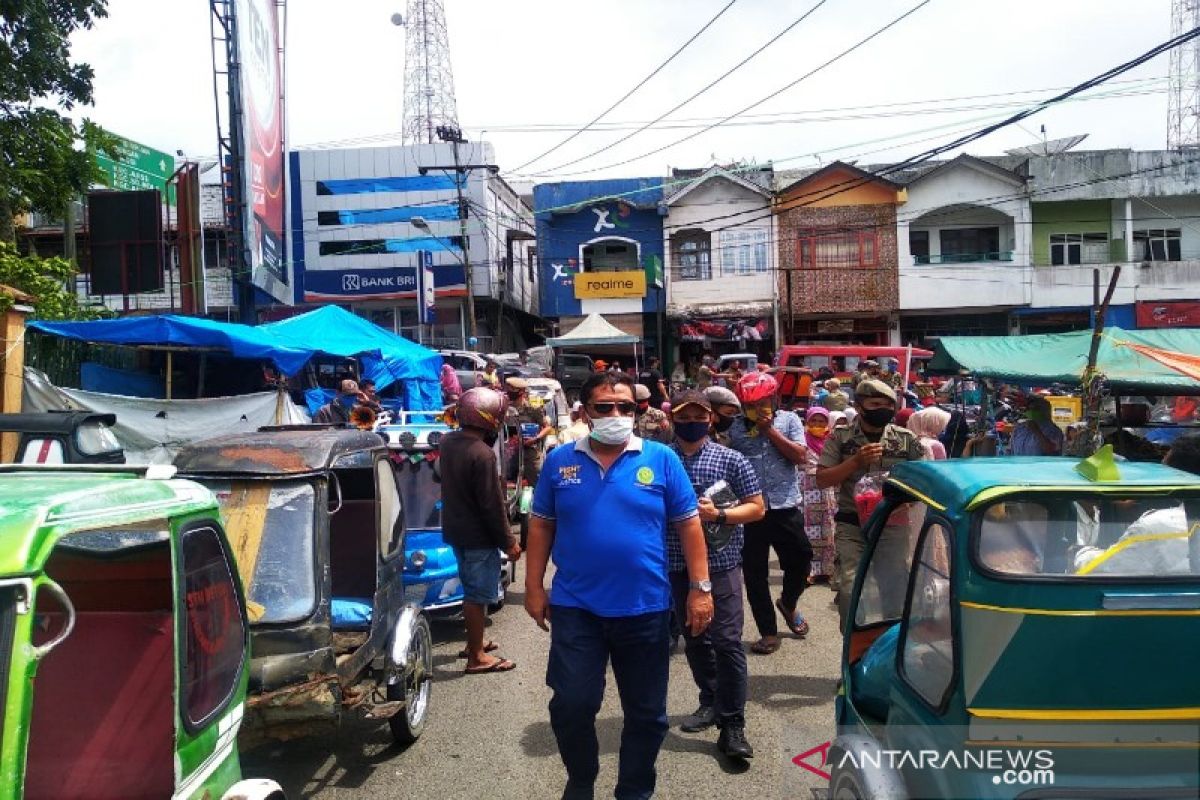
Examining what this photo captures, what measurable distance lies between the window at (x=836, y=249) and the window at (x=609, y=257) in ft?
19.5

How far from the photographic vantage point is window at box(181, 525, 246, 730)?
9.45 feet

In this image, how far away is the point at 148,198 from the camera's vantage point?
658 inches

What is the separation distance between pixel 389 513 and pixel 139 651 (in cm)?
226

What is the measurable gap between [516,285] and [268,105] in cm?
2125

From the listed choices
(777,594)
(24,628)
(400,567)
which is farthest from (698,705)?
(24,628)

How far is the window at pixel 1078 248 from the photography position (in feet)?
103

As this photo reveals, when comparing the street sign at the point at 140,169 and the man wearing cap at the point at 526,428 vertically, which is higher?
the street sign at the point at 140,169

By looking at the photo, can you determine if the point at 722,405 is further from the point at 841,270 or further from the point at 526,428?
the point at 841,270

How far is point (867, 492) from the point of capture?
5488 mm

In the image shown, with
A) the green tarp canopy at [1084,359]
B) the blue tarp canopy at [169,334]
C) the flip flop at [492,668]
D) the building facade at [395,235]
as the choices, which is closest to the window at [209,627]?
the flip flop at [492,668]

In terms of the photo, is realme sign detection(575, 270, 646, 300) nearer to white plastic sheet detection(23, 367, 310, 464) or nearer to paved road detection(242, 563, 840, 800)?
white plastic sheet detection(23, 367, 310, 464)

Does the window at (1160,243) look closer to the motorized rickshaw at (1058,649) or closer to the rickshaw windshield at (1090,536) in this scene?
the motorized rickshaw at (1058,649)

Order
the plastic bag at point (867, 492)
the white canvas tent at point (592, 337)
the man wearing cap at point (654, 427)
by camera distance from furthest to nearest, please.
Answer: the white canvas tent at point (592, 337) < the man wearing cap at point (654, 427) < the plastic bag at point (867, 492)

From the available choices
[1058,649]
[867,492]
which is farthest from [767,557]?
[1058,649]
